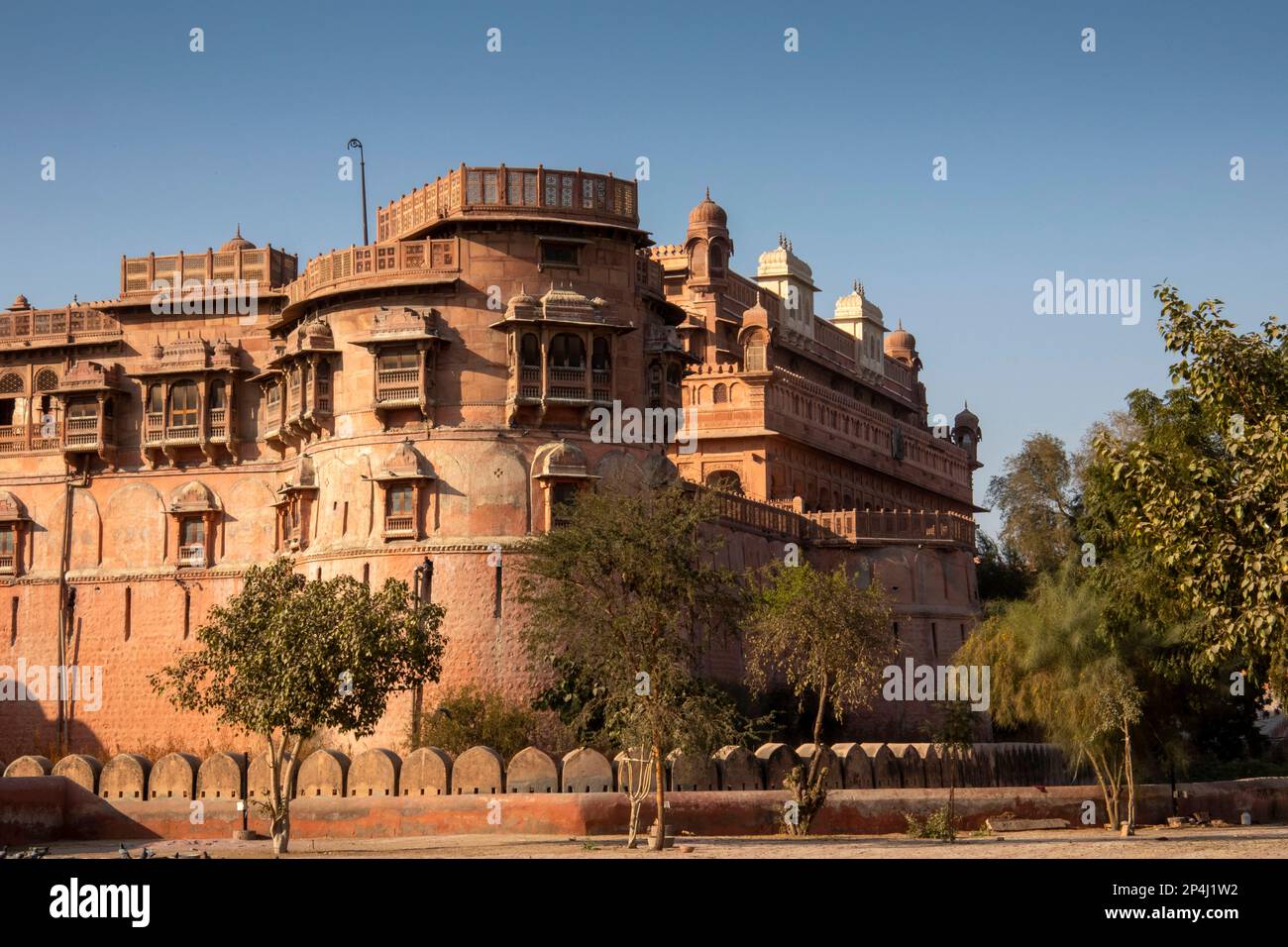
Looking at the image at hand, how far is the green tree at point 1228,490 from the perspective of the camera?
30859 mm

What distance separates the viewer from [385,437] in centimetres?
5341

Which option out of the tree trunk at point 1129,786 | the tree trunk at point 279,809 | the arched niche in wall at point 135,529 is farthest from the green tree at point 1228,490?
the arched niche in wall at point 135,529

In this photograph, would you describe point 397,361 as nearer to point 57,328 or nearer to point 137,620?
point 137,620

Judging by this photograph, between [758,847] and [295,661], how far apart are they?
10.0 meters

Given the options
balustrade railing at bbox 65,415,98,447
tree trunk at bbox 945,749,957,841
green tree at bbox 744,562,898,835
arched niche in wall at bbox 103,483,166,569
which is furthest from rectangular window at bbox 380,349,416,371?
tree trunk at bbox 945,749,957,841

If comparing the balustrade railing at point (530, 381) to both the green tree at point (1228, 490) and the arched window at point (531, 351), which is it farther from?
the green tree at point (1228, 490)

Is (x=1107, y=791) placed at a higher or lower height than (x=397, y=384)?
lower

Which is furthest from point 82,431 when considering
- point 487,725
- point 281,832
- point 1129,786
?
point 1129,786

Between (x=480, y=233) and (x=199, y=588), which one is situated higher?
(x=480, y=233)
